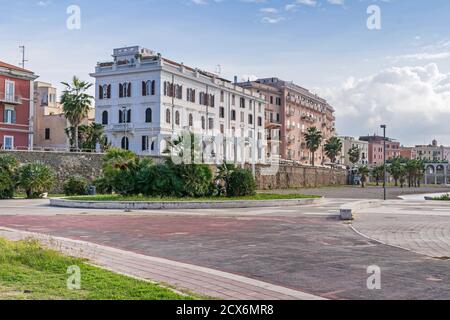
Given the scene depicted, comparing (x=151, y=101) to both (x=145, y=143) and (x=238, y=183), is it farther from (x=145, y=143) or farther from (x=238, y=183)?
(x=238, y=183)

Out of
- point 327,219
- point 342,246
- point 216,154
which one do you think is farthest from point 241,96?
point 342,246

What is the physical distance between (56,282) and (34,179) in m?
31.8

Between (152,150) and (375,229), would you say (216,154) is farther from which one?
(375,229)

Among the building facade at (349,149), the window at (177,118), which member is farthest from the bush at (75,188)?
the building facade at (349,149)

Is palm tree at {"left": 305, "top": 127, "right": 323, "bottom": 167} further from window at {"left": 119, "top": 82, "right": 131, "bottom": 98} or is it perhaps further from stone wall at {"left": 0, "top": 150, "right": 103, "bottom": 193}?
stone wall at {"left": 0, "top": 150, "right": 103, "bottom": 193}

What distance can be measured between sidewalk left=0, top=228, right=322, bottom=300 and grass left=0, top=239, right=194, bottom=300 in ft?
1.65

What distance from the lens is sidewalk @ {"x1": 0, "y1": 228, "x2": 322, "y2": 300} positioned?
735 centimetres

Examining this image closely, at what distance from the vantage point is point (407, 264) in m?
10.1

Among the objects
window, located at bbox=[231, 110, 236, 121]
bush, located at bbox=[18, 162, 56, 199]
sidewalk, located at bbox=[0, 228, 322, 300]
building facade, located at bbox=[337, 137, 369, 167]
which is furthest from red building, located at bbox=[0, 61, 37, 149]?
building facade, located at bbox=[337, 137, 369, 167]

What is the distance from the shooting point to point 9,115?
57750 millimetres

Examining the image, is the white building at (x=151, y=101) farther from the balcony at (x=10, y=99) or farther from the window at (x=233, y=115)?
the balcony at (x=10, y=99)

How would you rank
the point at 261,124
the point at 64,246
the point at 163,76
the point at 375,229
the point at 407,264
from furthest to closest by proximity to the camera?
1. the point at 261,124
2. the point at 163,76
3. the point at 375,229
4. the point at 64,246
5. the point at 407,264
